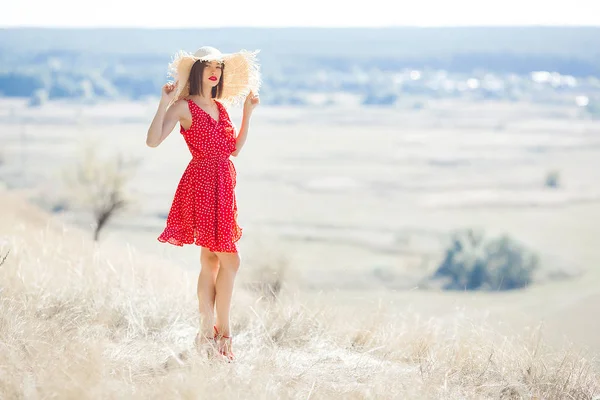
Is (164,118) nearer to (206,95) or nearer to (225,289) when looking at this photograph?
(206,95)

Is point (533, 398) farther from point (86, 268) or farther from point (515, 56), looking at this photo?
point (515, 56)

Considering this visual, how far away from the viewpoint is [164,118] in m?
4.20

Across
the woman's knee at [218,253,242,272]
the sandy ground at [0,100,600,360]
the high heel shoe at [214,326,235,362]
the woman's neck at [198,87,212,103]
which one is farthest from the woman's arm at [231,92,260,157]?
the sandy ground at [0,100,600,360]

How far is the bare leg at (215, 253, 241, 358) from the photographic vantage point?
14.2 feet

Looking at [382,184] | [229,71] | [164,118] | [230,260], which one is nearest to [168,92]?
[164,118]

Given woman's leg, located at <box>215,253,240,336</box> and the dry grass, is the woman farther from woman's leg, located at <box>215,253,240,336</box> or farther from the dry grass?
the dry grass

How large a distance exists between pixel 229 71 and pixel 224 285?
44.1 inches

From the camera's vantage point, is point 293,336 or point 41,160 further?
point 41,160

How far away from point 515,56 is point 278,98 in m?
27.7

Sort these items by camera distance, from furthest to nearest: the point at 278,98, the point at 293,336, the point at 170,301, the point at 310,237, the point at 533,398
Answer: the point at 278,98 < the point at 310,237 < the point at 170,301 < the point at 293,336 < the point at 533,398

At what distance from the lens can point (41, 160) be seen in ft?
217

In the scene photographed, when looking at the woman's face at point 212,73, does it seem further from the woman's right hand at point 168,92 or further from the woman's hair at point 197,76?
the woman's right hand at point 168,92

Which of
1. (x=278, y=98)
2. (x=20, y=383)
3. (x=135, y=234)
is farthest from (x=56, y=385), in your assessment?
(x=278, y=98)

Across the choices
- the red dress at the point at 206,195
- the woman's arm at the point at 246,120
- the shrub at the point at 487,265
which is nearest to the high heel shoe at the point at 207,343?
the red dress at the point at 206,195
